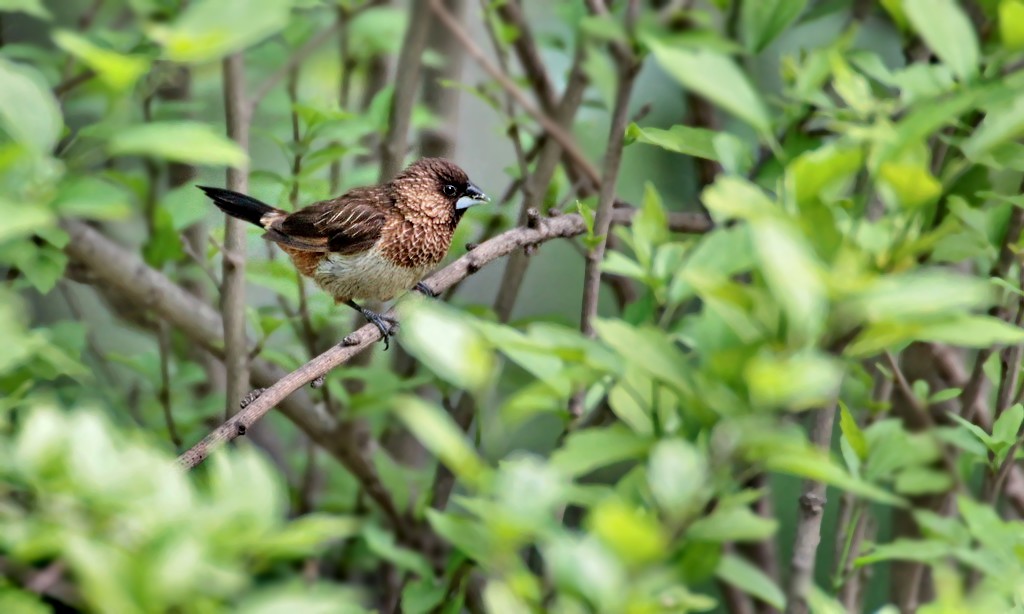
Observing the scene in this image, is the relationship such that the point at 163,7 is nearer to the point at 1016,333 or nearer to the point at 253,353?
the point at 253,353

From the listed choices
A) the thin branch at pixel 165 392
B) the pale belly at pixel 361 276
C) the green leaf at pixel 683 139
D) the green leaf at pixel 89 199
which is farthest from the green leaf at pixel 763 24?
the thin branch at pixel 165 392

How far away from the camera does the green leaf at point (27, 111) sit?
105cm

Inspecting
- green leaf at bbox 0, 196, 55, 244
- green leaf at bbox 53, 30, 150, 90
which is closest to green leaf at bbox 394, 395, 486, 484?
green leaf at bbox 0, 196, 55, 244

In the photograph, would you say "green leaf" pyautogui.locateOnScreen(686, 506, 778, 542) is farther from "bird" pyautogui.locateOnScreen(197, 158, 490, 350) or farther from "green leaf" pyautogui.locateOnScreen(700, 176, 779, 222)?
"bird" pyautogui.locateOnScreen(197, 158, 490, 350)

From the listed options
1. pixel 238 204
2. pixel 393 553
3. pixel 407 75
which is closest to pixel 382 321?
pixel 238 204

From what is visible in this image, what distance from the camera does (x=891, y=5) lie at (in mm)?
Result: 1804

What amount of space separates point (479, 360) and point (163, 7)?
7.37 feet

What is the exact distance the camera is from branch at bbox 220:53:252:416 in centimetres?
247

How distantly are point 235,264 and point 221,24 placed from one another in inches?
60.4

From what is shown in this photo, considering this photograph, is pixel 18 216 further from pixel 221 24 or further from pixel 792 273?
pixel 792 273

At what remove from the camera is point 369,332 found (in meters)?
2.16

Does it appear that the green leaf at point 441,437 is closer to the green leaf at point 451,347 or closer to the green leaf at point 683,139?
the green leaf at point 451,347

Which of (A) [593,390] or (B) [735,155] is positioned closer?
(B) [735,155]

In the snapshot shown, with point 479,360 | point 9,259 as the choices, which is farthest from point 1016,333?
point 9,259
